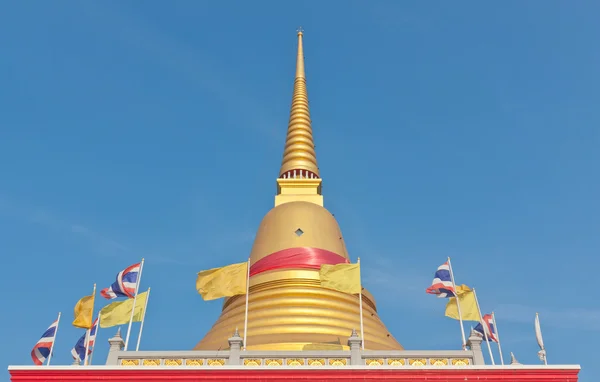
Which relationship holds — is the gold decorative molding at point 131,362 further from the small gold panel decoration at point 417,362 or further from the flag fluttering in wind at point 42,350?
the small gold panel decoration at point 417,362

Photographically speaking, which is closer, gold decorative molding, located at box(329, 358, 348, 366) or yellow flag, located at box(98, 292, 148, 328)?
gold decorative molding, located at box(329, 358, 348, 366)

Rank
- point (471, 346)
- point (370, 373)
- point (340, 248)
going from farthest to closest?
point (340, 248)
point (471, 346)
point (370, 373)

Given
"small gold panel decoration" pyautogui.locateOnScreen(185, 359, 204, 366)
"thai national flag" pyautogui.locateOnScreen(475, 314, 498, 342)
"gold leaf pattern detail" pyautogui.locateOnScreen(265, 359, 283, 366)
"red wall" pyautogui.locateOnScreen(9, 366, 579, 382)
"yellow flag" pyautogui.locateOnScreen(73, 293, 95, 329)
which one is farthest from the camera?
"thai national flag" pyautogui.locateOnScreen(475, 314, 498, 342)

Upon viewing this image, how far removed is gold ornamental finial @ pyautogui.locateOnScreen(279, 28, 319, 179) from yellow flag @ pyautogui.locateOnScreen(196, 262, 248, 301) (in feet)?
46.3

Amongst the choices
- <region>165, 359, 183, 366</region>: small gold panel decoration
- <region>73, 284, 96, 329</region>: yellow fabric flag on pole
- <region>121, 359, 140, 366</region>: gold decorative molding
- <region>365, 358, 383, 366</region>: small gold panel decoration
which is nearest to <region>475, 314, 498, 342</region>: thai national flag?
<region>365, 358, 383, 366</region>: small gold panel decoration

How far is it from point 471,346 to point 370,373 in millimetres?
3764

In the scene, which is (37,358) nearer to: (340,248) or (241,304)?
(241,304)

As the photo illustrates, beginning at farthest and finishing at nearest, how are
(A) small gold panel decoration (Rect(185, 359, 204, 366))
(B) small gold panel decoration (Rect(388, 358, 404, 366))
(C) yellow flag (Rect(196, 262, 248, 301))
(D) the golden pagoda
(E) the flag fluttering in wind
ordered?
1. (D) the golden pagoda
2. (C) yellow flag (Rect(196, 262, 248, 301))
3. (E) the flag fluttering in wind
4. (A) small gold panel decoration (Rect(185, 359, 204, 366))
5. (B) small gold panel decoration (Rect(388, 358, 404, 366))

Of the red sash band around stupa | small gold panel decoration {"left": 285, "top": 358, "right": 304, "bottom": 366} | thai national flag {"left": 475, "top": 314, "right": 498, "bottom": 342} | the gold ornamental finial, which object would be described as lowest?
small gold panel decoration {"left": 285, "top": 358, "right": 304, "bottom": 366}

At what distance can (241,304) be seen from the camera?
30.3 metres

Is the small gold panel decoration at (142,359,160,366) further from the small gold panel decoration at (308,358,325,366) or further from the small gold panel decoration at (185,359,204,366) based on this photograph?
the small gold panel decoration at (308,358,325,366)

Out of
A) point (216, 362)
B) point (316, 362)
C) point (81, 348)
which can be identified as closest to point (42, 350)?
point (81, 348)

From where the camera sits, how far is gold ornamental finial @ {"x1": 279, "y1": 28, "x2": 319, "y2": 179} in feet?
129

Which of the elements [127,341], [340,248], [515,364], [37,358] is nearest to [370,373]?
[515,364]
